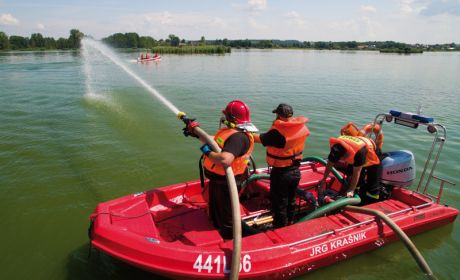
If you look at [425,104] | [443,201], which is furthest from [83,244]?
[425,104]

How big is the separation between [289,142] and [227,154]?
1191mm

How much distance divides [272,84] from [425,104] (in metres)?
10.2

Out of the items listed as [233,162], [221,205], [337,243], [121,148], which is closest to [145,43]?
[121,148]

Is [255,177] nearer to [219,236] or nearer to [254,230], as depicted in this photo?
[254,230]

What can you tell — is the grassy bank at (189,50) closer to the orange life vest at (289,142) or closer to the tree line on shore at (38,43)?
the tree line on shore at (38,43)

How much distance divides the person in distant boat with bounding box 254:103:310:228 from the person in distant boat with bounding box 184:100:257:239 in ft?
1.68

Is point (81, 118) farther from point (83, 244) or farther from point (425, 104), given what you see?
point (425, 104)

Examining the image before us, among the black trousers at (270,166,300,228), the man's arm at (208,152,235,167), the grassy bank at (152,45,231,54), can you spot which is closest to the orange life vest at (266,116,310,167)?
the black trousers at (270,166,300,228)

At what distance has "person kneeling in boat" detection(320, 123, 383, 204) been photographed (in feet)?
16.1

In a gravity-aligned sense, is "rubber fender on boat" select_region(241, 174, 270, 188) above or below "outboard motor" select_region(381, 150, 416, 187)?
A: below

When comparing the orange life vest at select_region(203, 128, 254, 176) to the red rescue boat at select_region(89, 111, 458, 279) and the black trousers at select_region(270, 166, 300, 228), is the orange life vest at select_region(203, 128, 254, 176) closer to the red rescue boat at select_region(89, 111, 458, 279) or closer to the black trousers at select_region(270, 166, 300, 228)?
the black trousers at select_region(270, 166, 300, 228)

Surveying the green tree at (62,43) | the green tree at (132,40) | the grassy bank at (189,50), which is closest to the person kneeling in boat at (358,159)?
the grassy bank at (189,50)

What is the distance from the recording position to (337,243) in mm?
4641

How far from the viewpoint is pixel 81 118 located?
531 inches
